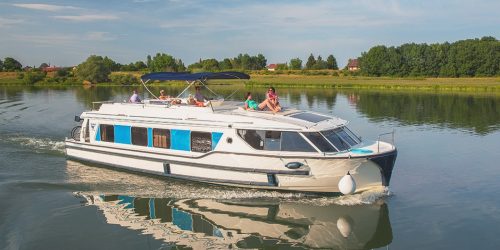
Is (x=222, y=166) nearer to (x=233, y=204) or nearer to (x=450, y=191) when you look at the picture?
(x=233, y=204)

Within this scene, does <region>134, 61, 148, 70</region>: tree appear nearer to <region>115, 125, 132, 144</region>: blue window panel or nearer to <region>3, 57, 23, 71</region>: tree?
<region>3, 57, 23, 71</region>: tree

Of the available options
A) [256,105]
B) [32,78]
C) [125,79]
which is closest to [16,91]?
[125,79]

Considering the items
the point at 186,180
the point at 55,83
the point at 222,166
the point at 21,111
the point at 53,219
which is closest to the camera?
the point at 53,219

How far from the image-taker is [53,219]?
1295cm

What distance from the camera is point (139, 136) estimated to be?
56.6ft

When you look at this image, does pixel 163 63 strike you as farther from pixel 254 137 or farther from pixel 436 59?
pixel 254 137

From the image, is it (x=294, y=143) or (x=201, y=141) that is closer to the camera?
(x=294, y=143)

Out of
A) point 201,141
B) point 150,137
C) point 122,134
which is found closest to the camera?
point 201,141

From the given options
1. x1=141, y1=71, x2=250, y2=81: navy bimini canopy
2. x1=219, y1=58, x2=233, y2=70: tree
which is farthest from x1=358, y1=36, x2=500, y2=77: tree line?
x1=141, y1=71, x2=250, y2=81: navy bimini canopy

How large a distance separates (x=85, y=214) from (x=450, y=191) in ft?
38.8

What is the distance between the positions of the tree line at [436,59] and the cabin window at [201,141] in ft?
328

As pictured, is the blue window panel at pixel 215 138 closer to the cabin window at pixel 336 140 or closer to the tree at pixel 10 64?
the cabin window at pixel 336 140

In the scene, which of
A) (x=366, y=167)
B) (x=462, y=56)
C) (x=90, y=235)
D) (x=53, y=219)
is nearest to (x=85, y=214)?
(x=53, y=219)

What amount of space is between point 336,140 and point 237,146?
10.3 ft
